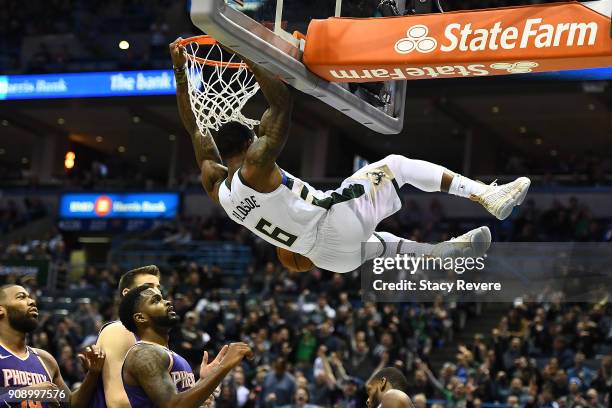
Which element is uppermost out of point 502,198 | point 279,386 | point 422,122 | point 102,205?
point 422,122

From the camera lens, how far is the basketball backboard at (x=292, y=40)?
543 centimetres

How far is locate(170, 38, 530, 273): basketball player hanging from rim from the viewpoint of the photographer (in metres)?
5.98

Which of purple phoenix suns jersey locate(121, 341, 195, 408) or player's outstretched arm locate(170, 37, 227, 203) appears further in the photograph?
player's outstretched arm locate(170, 37, 227, 203)

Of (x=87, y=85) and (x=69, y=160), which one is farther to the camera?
(x=69, y=160)

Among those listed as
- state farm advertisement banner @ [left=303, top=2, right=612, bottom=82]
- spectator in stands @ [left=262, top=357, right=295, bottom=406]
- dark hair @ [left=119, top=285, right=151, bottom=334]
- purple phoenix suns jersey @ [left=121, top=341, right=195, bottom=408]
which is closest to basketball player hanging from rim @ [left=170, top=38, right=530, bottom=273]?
state farm advertisement banner @ [left=303, top=2, right=612, bottom=82]

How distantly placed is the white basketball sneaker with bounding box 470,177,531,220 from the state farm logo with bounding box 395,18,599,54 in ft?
2.86

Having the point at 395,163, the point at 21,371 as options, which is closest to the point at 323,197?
the point at 395,163

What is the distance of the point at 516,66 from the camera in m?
5.88

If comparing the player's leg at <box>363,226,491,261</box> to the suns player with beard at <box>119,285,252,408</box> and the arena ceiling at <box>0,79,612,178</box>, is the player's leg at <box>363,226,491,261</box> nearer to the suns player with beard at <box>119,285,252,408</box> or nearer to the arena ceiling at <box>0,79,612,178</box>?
the suns player with beard at <box>119,285,252,408</box>

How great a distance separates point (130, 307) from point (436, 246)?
6.55 feet

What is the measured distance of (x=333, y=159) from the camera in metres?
27.5

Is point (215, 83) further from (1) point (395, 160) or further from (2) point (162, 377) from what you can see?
(2) point (162, 377)

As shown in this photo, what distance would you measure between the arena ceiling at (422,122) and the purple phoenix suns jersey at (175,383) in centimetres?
1684

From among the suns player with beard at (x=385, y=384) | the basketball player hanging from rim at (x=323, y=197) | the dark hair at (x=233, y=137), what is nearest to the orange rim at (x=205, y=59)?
the dark hair at (x=233, y=137)
